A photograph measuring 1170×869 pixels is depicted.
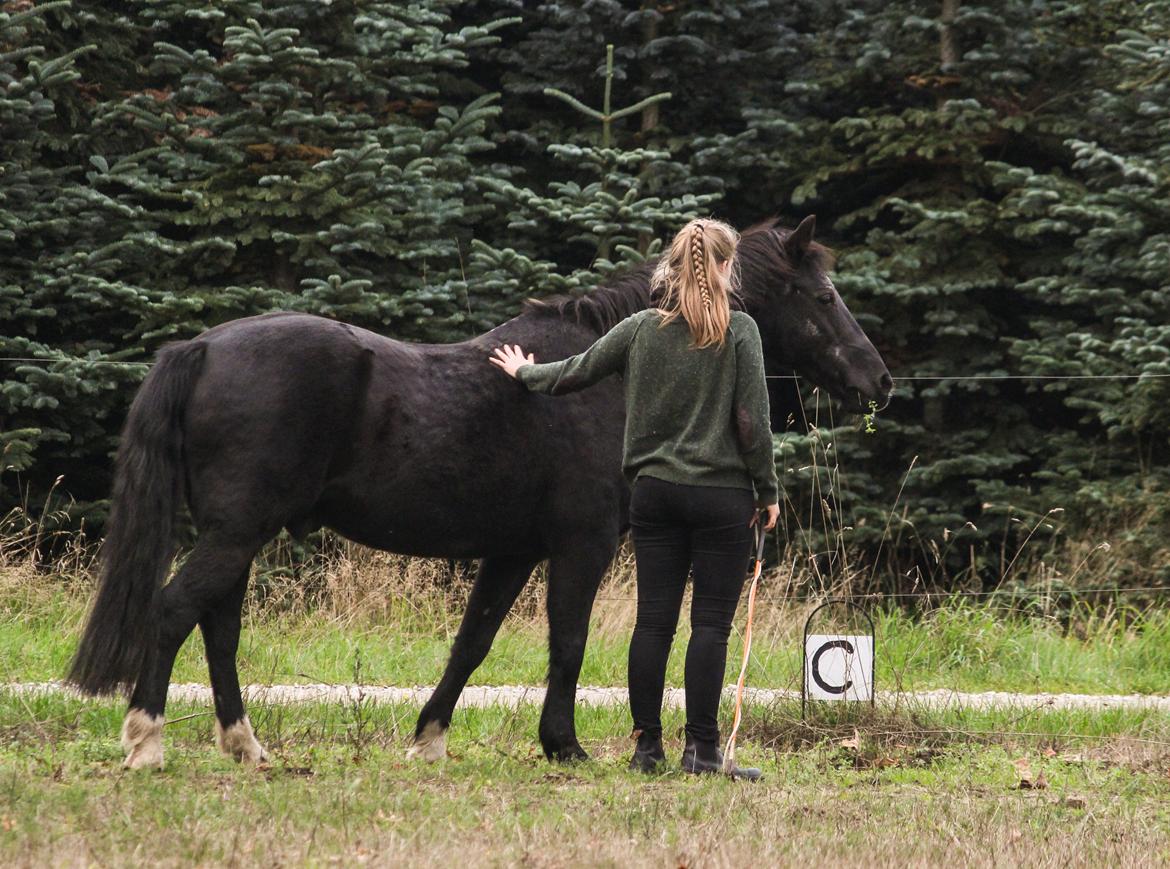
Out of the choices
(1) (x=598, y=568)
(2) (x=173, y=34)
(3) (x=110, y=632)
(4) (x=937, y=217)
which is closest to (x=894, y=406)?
(4) (x=937, y=217)

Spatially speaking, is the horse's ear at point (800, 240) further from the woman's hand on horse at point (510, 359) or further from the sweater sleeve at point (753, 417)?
the woman's hand on horse at point (510, 359)

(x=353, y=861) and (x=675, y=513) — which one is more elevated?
(x=675, y=513)

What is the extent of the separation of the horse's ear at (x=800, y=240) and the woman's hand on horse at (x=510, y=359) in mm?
1501

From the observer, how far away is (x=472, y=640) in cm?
626

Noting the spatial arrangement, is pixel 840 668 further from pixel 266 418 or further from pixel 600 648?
pixel 266 418

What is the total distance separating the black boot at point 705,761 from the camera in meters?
5.57

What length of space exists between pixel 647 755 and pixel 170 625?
197 centimetres

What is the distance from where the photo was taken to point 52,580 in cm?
1018

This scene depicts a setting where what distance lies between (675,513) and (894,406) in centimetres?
931

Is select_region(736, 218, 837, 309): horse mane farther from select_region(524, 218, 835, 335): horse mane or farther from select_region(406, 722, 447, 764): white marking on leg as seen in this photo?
select_region(406, 722, 447, 764): white marking on leg

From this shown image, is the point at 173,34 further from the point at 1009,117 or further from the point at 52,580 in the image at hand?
the point at 1009,117

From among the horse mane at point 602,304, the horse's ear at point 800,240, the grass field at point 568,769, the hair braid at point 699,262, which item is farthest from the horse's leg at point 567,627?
the horse's ear at point 800,240

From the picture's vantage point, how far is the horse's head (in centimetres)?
677

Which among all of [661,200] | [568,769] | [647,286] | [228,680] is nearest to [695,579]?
[568,769]
